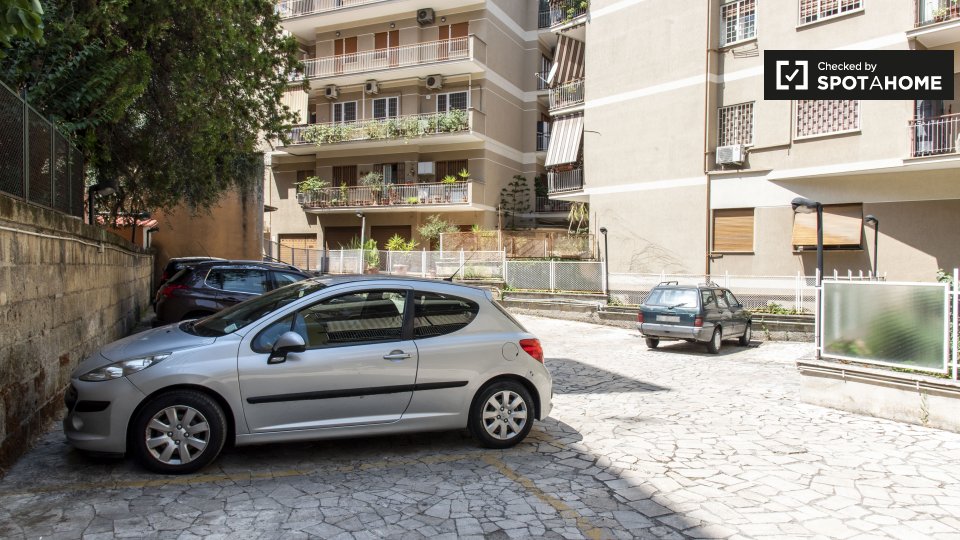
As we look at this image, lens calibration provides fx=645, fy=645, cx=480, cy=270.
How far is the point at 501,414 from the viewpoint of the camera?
19.9 feet

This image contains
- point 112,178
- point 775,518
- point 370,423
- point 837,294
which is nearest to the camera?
point 775,518

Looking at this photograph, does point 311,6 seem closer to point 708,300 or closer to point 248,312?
point 708,300

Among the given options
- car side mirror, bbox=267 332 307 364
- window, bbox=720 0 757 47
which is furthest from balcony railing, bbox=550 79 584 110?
car side mirror, bbox=267 332 307 364

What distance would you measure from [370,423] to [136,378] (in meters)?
1.87

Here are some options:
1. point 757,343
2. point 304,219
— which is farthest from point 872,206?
point 304,219

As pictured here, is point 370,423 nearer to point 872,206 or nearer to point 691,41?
point 872,206

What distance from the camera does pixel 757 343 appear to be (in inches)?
642

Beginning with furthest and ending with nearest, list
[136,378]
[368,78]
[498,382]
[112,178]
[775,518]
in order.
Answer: [368,78], [112,178], [498,382], [136,378], [775,518]

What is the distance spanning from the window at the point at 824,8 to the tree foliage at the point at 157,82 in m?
14.6

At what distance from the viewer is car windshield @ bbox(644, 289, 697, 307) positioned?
14.3 m

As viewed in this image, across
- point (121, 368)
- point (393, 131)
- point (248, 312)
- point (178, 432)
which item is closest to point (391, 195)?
point (393, 131)

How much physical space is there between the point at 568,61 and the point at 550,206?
30.2ft

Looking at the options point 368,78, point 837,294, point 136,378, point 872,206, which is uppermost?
point 368,78

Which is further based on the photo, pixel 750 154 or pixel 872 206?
pixel 750 154
